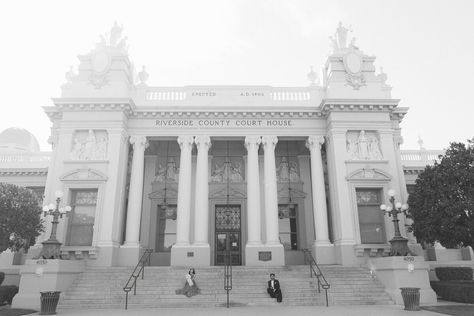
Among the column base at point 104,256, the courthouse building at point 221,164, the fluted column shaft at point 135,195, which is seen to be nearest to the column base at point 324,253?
the courthouse building at point 221,164

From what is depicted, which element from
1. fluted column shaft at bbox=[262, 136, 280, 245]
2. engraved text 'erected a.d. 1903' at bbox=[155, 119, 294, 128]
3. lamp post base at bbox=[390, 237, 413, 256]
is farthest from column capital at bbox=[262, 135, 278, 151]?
lamp post base at bbox=[390, 237, 413, 256]

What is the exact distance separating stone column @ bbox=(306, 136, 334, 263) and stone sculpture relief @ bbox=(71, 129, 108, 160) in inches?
476

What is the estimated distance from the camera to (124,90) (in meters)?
21.5

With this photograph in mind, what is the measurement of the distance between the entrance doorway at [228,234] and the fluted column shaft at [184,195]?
137 inches

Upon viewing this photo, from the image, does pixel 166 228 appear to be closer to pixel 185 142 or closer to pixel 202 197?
pixel 202 197

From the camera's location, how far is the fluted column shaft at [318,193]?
811 inches

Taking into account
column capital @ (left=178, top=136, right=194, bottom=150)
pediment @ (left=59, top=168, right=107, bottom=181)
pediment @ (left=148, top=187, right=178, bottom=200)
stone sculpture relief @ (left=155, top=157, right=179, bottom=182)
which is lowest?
pediment @ (left=148, top=187, right=178, bottom=200)

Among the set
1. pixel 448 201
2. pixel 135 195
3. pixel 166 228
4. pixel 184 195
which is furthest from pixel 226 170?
pixel 448 201

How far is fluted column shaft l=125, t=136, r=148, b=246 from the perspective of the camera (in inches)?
797

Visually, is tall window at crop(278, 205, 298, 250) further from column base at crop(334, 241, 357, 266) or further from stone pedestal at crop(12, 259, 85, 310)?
stone pedestal at crop(12, 259, 85, 310)

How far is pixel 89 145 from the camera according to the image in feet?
68.5

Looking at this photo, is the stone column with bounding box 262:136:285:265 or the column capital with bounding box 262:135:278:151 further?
the column capital with bounding box 262:135:278:151

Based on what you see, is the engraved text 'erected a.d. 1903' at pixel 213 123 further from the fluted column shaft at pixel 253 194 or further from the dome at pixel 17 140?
the dome at pixel 17 140

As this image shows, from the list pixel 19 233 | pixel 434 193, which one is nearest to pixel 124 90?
pixel 19 233
